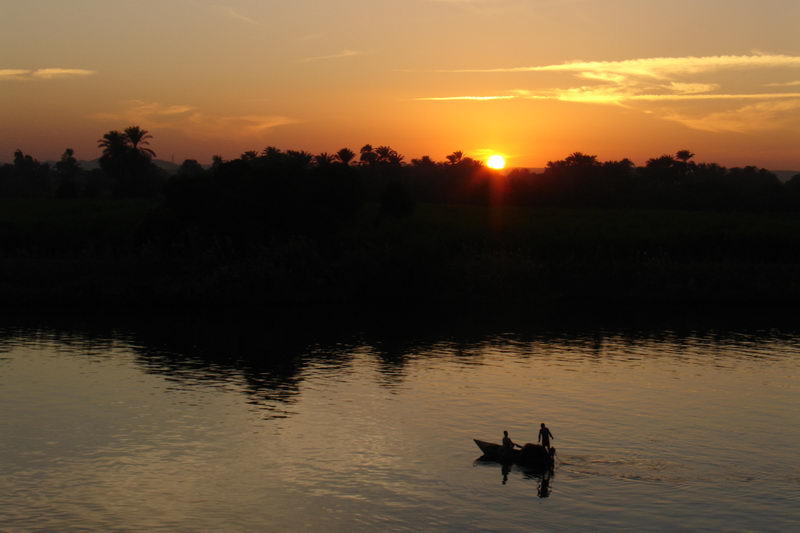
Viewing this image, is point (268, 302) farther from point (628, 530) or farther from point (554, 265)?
point (628, 530)

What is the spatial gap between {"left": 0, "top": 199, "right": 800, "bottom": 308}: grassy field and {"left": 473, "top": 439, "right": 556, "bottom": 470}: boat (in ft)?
211

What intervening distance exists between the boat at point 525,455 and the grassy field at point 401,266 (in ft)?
211

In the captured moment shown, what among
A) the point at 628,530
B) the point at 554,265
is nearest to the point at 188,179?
the point at 554,265

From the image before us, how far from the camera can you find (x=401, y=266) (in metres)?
112

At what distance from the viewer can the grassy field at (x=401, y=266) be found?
108m

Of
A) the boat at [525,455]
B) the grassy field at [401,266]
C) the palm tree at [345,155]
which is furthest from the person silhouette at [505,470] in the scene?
the palm tree at [345,155]

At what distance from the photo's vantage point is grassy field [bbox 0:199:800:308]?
108500 millimetres

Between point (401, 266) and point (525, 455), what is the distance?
69.0m

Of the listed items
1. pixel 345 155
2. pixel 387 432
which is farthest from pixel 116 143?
pixel 387 432

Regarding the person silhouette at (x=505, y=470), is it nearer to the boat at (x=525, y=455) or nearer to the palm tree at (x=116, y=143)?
the boat at (x=525, y=455)

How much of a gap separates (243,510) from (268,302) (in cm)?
7014

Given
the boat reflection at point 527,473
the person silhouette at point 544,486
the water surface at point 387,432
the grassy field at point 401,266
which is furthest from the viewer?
the grassy field at point 401,266

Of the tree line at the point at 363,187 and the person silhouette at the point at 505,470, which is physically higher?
the tree line at the point at 363,187

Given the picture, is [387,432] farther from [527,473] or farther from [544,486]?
[544,486]
